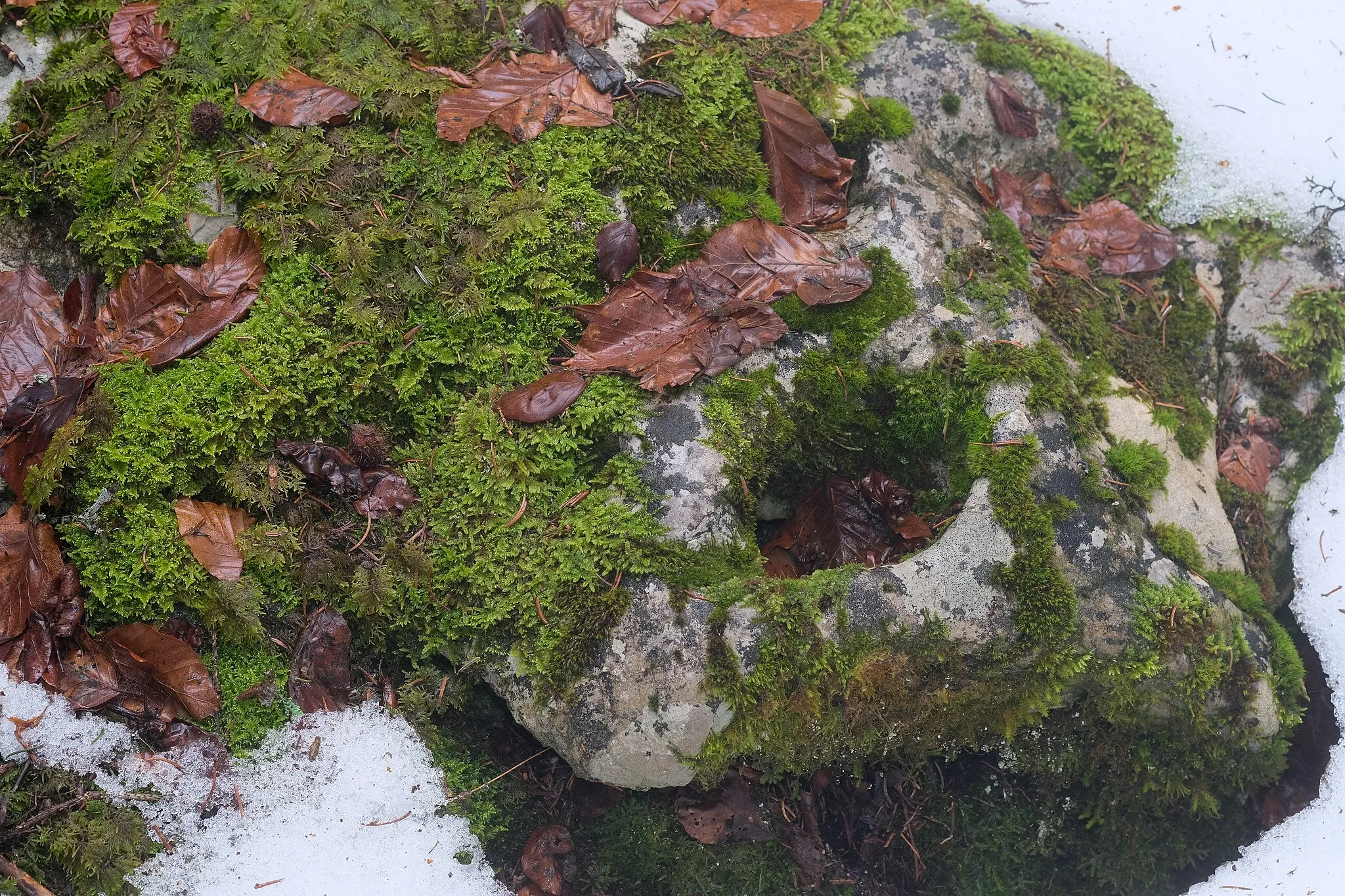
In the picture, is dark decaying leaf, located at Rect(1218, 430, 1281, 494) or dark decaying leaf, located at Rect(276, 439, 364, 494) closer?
dark decaying leaf, located at Rect(276, 439, 364, 494)

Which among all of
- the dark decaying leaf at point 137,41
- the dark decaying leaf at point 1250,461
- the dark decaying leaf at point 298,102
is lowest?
the dark decaying leaf at point 1250,461

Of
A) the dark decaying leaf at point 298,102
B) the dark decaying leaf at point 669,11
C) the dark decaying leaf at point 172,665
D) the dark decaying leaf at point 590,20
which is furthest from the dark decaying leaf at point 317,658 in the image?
the dark decaying leaf at point 669,11

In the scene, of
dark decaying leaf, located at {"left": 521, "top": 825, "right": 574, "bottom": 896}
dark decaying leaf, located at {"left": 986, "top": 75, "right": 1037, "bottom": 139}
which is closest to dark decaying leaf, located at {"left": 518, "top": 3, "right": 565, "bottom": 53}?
dark decaying leaf, located at {"left": 986, "top": 75, "right": 1037, "bottom": 139}

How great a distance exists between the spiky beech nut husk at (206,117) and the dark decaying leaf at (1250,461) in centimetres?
496

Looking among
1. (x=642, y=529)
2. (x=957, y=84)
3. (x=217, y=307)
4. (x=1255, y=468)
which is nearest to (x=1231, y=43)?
(x=957, y=84)

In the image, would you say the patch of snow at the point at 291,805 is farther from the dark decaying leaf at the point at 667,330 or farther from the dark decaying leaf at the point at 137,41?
the dark decaying leaf at the point at 137,41

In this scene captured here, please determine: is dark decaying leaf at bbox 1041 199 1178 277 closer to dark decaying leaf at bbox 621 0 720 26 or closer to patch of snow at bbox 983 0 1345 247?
patch of snow at bbox 983 0 1345 247

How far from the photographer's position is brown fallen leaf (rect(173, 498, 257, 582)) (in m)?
3.36

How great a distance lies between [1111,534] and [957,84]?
2.47 metres

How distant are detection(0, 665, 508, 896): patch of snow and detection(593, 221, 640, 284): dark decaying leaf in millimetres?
2070

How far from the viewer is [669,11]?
13.9 feet

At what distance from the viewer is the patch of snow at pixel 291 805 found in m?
3.27

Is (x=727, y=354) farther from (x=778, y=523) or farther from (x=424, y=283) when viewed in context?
(x=424, y=283)

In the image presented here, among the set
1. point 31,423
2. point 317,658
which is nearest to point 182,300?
point 31,423
